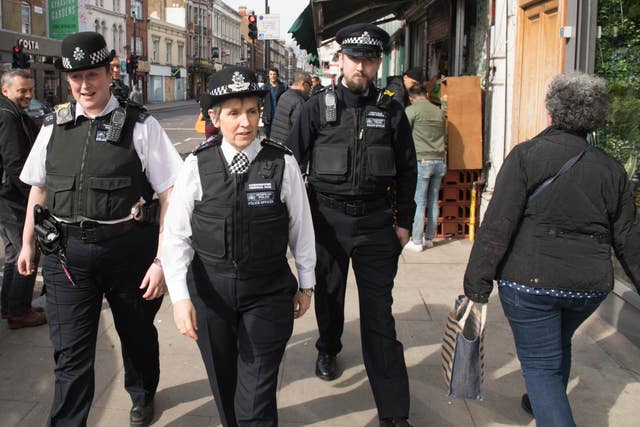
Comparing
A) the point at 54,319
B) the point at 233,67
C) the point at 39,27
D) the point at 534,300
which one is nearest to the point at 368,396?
the point at 534,300

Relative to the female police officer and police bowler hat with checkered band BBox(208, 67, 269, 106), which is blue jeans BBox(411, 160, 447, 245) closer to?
the female police officer

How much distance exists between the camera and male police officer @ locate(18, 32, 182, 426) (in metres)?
2.95

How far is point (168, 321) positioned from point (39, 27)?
3826 cm

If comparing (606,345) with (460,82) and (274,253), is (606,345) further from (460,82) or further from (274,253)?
(460,82)

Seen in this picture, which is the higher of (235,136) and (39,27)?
(39,27)

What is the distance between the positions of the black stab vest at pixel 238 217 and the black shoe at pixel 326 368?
1.59 meters

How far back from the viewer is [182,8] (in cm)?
6825

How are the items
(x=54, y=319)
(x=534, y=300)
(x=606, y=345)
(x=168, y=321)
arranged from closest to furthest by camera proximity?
(x=534, y=300)
(x=54, y=319)
(x=606, y=345)
(x=168, y=321)

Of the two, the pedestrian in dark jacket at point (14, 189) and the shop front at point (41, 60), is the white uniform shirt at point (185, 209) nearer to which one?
the pedestrian in dark jacket at point (14, 189)

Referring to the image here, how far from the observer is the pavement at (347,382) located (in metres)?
3.54

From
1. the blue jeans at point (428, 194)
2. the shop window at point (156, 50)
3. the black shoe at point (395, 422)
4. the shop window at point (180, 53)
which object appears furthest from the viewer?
the shop window at point (180, 53)

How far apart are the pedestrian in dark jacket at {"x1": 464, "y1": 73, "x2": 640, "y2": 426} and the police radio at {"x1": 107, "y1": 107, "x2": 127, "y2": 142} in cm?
170

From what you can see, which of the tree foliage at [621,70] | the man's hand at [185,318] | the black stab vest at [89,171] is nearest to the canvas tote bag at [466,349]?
the man's hand at [185,318]

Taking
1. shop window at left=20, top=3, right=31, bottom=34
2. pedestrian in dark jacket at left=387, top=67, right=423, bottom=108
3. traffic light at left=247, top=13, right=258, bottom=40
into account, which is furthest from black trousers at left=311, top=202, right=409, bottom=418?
shop window at left=20, top=3, right=31, bottom=34
